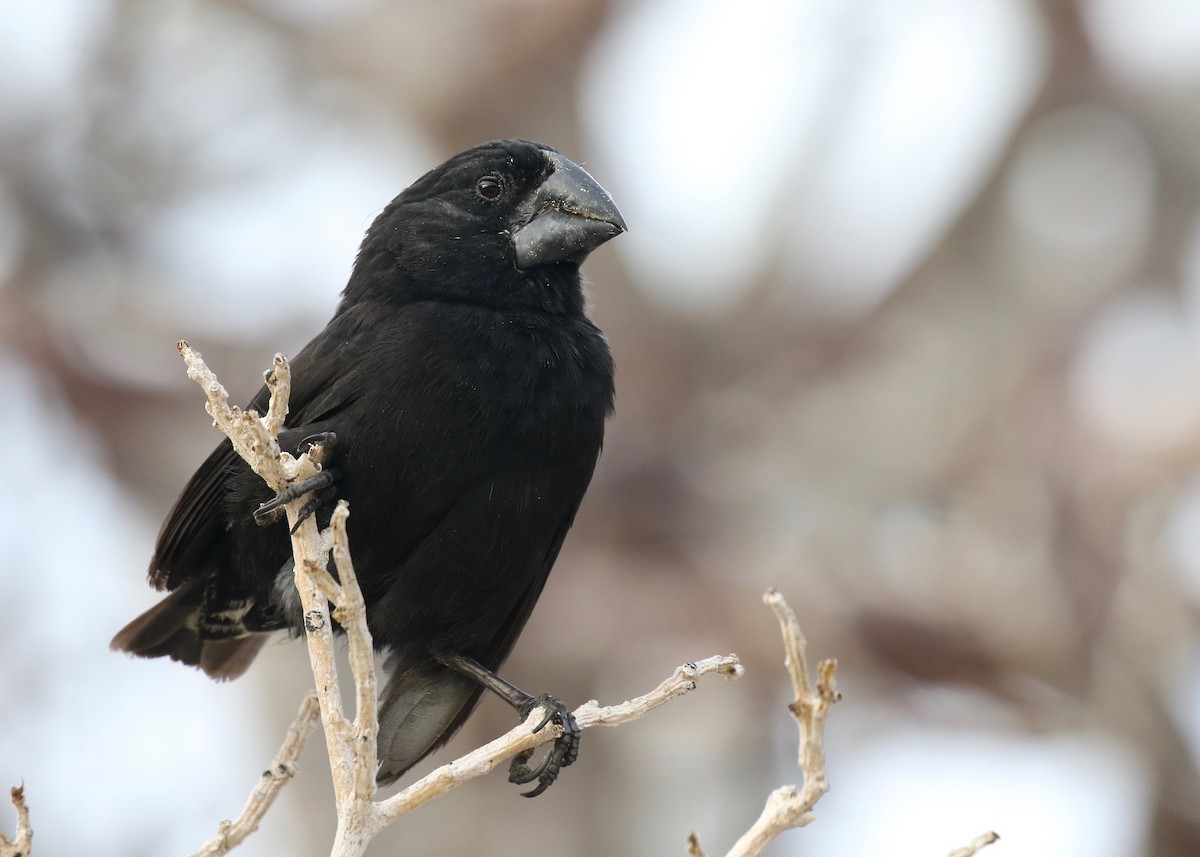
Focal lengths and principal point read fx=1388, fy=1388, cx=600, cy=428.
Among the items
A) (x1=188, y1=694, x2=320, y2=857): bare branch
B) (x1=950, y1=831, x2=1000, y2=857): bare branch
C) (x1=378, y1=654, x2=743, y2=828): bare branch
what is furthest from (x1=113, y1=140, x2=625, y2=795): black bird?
(x1=950, y1=831, x2=1000, y2=857): bare branch

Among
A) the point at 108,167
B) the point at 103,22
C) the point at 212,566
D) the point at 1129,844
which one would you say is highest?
the point at 103,22

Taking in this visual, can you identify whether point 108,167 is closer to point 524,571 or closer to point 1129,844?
point 524,571

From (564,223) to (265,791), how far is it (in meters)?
1.81

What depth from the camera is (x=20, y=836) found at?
8.55 ft

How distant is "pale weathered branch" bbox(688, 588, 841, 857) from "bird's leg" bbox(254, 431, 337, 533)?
1.14m

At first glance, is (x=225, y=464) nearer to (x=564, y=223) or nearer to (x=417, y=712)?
(x=417, y=712)

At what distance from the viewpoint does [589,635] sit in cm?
988

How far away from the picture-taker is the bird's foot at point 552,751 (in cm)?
358

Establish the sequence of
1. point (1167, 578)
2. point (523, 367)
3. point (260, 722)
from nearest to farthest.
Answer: point (523, 367) < point (1167, 578) < point (260, 722)

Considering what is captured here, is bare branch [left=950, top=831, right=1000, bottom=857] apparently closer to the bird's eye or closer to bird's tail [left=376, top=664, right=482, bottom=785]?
bird's tail [left=376, top=664, right=482, bottom=785]

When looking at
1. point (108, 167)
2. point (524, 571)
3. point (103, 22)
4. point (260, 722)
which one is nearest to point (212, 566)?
point (524, 571)

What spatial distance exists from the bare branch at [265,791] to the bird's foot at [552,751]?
1.91 ft

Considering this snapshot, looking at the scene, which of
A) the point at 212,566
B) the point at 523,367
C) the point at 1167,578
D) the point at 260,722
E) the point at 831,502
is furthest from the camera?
the point at 831,502

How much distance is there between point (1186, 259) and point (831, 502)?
3.03 m
